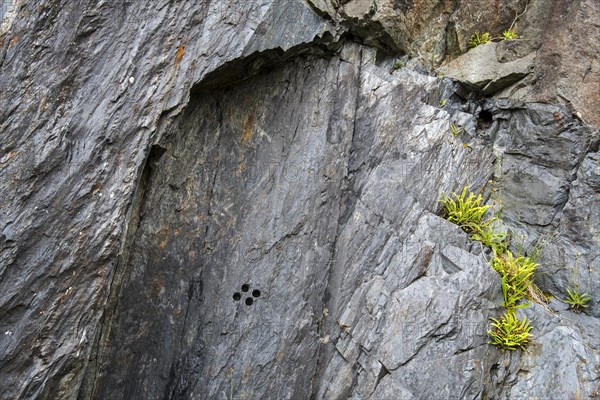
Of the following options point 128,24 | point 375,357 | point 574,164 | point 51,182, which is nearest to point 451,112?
point 574,164

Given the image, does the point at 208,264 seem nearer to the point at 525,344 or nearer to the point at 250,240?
the point at 250,240

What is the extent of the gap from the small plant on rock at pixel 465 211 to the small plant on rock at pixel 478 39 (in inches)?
79.1

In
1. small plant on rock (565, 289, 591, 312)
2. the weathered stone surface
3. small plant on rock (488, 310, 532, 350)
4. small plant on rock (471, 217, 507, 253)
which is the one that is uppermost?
the weathered stone surface

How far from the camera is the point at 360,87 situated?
246 inches

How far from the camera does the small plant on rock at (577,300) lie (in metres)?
5.70

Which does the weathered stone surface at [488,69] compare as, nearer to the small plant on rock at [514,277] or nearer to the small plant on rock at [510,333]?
the small plant on rock at [514,277]

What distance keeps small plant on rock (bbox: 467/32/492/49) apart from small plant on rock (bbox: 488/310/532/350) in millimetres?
3376

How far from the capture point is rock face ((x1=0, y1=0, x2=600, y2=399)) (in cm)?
464

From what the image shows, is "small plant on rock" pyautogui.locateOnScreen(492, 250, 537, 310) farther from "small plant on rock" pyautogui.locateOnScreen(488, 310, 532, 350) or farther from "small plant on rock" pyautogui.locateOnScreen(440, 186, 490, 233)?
"small plant on rock" pyautogui.locateOnScreen(440, 186, 490, 233)

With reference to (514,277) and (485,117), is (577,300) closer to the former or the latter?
(514,277)

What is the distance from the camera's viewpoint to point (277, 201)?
582 cm

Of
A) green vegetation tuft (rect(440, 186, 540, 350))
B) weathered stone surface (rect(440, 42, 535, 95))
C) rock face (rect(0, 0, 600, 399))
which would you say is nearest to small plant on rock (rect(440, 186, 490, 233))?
green vegetation tuft (rect(440, 186, 540, 350))

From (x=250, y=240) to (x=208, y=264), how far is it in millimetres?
485

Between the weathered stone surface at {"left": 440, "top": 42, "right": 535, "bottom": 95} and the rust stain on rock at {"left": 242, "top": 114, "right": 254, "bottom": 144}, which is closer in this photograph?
the rust stain on rock at {"left": 242, "top": 114, "right": 254, "bottom": 144}
